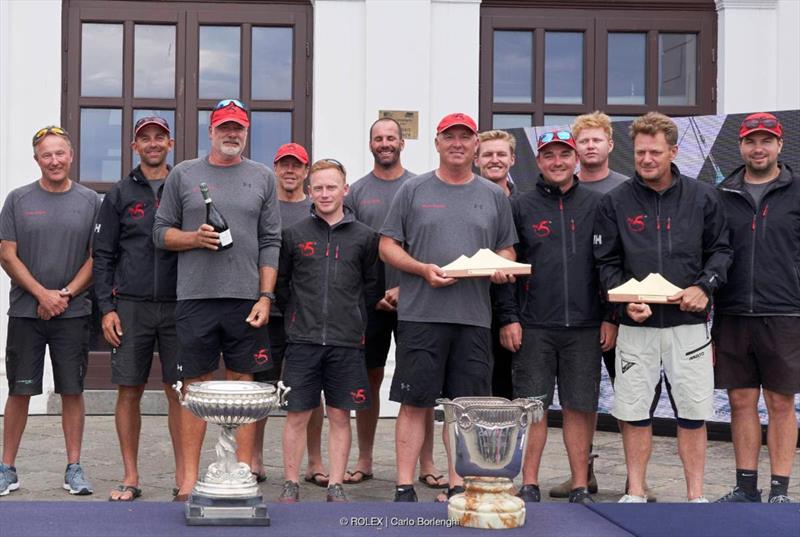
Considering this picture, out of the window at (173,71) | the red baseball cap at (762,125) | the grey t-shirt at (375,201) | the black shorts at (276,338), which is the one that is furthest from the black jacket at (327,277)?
the window at (173,71)

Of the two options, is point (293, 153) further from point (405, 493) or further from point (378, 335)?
point (405, 493)

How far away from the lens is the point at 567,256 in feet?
17.0

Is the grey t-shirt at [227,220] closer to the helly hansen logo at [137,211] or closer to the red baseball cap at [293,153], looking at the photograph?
the helly hansen logo at [137,211]

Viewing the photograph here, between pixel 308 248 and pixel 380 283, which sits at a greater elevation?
pixel 308 248

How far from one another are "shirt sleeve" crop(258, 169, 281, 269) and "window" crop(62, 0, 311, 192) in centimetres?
366

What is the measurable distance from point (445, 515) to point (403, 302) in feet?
5.82

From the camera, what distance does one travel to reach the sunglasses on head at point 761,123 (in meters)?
5.18

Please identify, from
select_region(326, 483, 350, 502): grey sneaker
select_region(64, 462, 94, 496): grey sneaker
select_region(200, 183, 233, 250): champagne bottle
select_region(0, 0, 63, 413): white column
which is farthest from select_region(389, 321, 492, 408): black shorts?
select_region(0, 0, 63, 413): white column

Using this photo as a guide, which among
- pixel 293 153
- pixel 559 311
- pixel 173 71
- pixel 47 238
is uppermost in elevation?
pixel 173 71

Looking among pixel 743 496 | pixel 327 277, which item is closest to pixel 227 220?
pixel 327 277

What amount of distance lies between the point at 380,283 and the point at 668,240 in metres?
1.52

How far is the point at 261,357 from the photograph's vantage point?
5.21m

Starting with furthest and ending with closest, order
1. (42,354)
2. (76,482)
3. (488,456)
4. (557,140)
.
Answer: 1. (42,354)
2. (76,482)
3. (557,140)
4. (488,456)

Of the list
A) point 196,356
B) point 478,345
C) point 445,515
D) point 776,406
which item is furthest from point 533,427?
point 445,515
